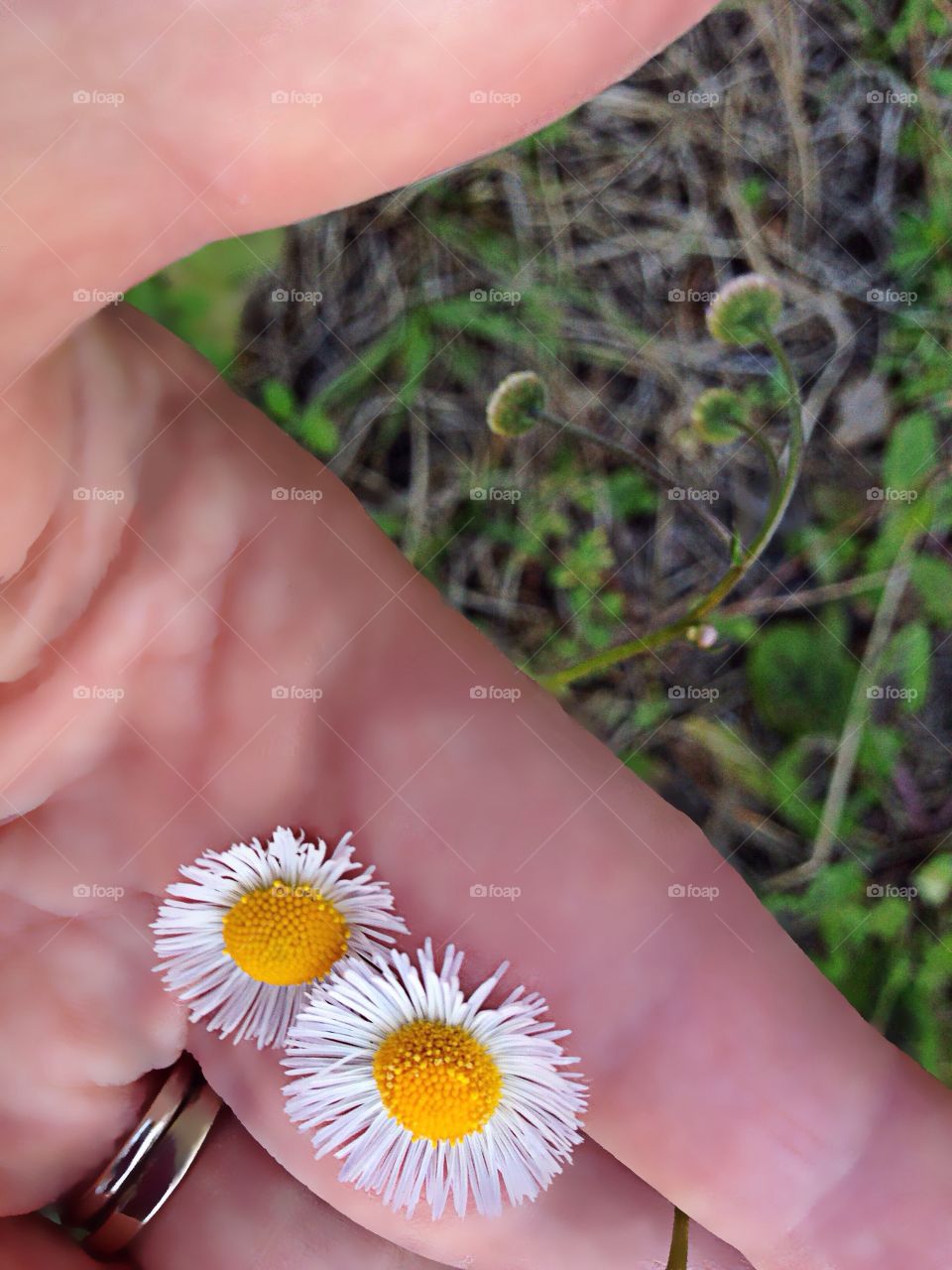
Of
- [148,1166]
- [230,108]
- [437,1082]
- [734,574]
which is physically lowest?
[148,1166]

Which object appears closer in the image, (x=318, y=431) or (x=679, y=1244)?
(x=679, y=1244)

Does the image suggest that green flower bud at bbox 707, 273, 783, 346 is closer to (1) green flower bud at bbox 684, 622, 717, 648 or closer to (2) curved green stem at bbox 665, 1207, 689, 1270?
(1) green flower bud at bbox 684, 622, 717, 648

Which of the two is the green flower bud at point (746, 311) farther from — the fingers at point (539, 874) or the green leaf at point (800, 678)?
the fingers at point (539, 874)

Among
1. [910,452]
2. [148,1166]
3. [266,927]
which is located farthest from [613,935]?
[910,452]

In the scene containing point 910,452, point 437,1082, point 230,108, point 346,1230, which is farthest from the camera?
point 910,452

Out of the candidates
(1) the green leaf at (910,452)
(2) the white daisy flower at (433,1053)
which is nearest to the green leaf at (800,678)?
(1) the green leaf at (910,452)

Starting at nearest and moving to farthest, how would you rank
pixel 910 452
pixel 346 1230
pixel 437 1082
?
1. pixel 437 1082
2. pixel 346 1230
3. pixel 910 452

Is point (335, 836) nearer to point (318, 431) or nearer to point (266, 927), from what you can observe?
point (266, 927)
